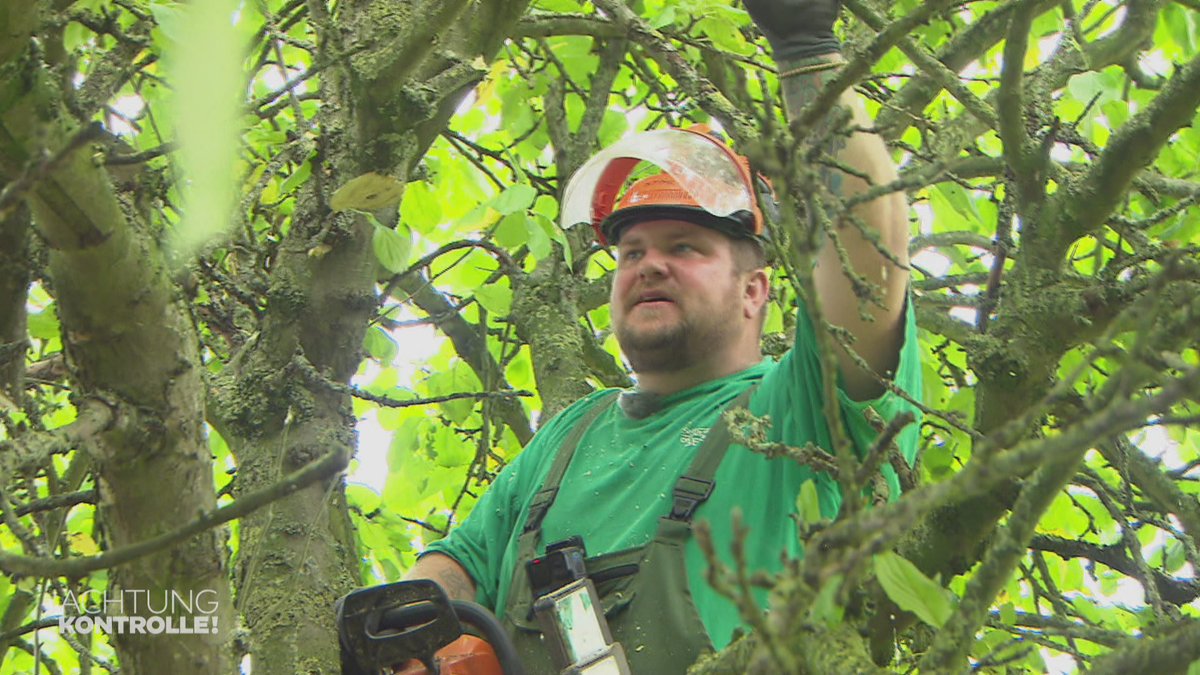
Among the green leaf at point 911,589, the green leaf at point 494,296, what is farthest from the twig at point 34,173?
the green leaf at point 494,296

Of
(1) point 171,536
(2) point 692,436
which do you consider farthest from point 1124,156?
(2) point 692,436

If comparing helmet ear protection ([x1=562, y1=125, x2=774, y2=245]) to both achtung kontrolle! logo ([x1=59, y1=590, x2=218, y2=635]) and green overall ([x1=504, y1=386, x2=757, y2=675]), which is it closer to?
green overall ([x1=504, y1=386, x2=757, y2=675])

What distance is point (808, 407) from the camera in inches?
93.6

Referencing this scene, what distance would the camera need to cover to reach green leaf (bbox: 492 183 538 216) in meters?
2.97

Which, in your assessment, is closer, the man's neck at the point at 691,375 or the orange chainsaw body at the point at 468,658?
the orange chainsaw body at the point at 468,658

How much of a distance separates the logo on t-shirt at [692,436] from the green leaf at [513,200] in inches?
28.7

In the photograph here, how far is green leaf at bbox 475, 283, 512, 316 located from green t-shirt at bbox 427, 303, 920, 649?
616mm

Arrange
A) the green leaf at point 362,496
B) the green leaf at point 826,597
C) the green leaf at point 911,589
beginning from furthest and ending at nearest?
1. the green leaf at point 362,496
2. the green leaf at point 911,589
3. the green leaf at point 826,597

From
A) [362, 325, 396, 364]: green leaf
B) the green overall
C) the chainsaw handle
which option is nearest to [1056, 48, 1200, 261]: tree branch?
the green overall

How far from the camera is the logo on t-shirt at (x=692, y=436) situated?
8.84ft

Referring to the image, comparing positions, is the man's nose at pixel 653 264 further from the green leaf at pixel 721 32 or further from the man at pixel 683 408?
the green leaf at pixel 721 32

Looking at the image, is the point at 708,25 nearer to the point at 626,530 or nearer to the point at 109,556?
the point at 626,530

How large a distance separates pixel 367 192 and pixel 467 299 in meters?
1.66

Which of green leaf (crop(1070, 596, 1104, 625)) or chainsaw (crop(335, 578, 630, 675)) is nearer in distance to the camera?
chainsaw (crop(335, 578, 630, 675))
